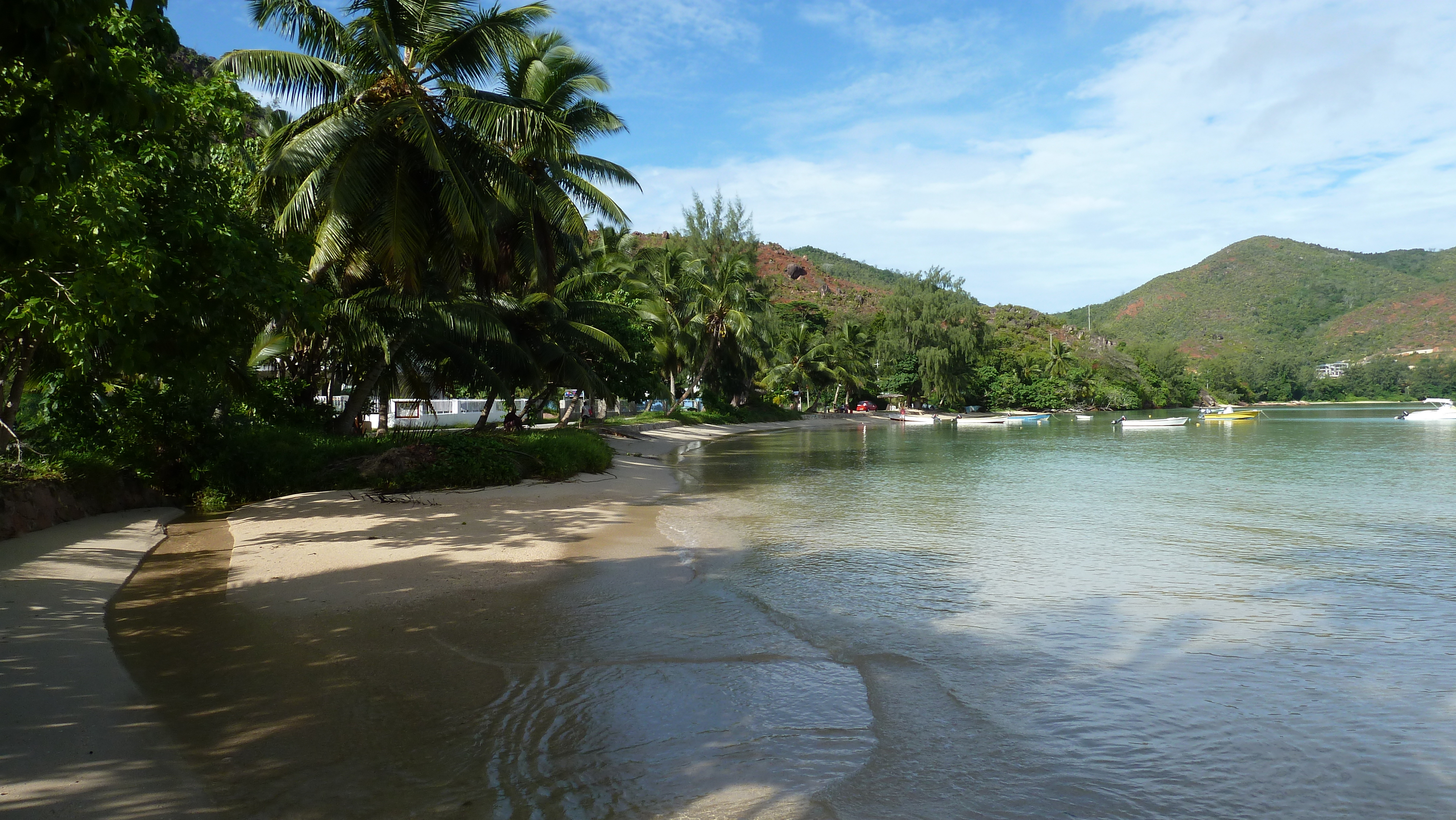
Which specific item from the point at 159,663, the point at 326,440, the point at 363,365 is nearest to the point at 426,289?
the point at 363,365

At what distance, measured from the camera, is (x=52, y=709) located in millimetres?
4840

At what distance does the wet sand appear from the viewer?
4184 millimetres

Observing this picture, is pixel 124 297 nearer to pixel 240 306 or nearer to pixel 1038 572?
pixel 240 306

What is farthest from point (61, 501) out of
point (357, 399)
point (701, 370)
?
point (701, 370)

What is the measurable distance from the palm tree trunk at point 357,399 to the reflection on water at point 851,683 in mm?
7767

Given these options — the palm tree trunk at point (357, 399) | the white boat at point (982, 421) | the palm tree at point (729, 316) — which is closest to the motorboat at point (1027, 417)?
the white boat at point (982, 421)

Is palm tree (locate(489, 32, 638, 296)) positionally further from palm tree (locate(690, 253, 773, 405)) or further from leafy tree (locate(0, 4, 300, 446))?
palm tree (locate(690, 253, 773, 405))

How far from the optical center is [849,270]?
493ft

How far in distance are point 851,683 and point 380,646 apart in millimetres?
3648

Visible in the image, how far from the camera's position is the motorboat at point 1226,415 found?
5938 centimetres

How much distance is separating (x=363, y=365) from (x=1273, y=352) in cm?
13134

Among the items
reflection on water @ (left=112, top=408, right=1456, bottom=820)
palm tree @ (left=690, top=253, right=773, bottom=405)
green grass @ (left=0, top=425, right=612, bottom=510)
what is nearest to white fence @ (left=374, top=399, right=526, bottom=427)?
palm tree @ (left=690, top=253, right=773, bottom=405)

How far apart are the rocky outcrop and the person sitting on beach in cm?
1070

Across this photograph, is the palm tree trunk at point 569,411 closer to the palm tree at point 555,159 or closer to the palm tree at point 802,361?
the palm tree at point 555,159
